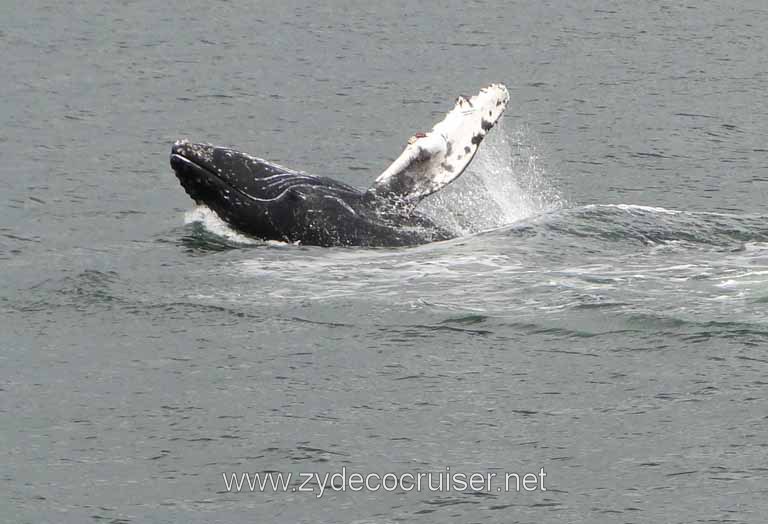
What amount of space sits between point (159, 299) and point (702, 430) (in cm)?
619

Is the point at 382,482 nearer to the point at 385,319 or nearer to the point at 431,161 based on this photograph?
the point at 385,319

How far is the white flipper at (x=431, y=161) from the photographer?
64.0 ft

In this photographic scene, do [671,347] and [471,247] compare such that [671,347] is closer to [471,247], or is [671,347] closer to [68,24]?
[471,247]

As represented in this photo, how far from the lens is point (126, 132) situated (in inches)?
1096

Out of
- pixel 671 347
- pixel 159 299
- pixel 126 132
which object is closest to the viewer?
pixel 671 347

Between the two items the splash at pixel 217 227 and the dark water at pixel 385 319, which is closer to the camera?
the dark water at pixel 385 319

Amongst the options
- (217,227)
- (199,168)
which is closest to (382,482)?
(199,168)

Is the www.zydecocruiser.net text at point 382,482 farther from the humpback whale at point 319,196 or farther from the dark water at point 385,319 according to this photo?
the humpback whale at point 319,196

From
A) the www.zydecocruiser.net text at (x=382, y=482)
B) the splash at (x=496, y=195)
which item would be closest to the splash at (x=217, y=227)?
the splash at (x=496, y=195)

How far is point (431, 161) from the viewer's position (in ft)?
64.5

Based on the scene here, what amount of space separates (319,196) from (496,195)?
465cm

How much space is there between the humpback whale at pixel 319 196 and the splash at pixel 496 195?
150cm

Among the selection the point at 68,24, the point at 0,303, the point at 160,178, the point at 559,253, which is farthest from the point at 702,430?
the point at 68,24

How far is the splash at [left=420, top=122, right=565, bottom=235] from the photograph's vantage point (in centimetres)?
2206
